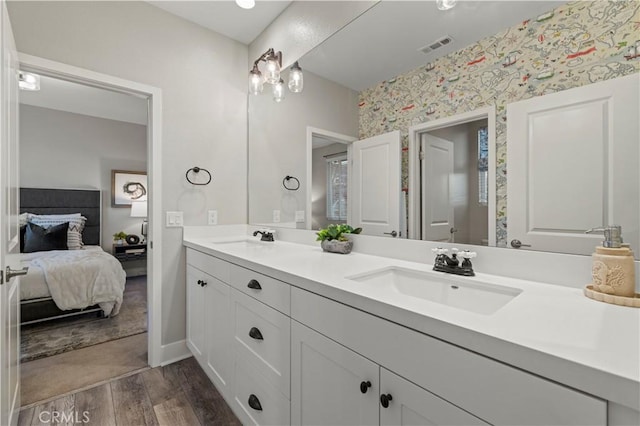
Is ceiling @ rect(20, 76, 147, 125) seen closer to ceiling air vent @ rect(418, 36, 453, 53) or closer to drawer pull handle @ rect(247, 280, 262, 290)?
drawer pull handle @ rect(247, 280, 262, 290)

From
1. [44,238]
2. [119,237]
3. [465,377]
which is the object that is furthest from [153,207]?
[119,237]

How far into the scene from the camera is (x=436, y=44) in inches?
50.3

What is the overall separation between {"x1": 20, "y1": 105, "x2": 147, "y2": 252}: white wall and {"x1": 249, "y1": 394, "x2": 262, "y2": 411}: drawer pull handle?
4628mm

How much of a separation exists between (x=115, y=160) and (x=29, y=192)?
118 centimetres

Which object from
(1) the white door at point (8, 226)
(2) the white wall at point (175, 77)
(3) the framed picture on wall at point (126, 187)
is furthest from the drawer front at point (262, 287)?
(3) the framed picture on wall at point (126, 187)

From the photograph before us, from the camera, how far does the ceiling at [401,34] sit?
3.63 feet

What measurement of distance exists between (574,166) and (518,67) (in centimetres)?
40

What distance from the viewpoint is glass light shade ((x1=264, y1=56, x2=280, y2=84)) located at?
2137mm

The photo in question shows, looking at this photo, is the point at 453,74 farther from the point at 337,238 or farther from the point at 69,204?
the point at 69,204

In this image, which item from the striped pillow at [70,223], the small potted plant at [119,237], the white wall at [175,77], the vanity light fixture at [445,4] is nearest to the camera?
the vanity light fixture at [445,4]

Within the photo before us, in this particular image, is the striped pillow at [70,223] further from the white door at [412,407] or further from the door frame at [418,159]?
the white door at [412,407]

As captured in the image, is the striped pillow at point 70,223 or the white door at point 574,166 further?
the striped pillow at point 70,223

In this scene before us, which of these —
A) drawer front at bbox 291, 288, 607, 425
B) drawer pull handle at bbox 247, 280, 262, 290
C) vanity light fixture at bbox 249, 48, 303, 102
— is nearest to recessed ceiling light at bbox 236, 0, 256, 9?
vanity light fixture at bbox 249, 48, 303, 102

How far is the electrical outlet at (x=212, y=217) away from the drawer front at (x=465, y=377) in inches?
68.3
